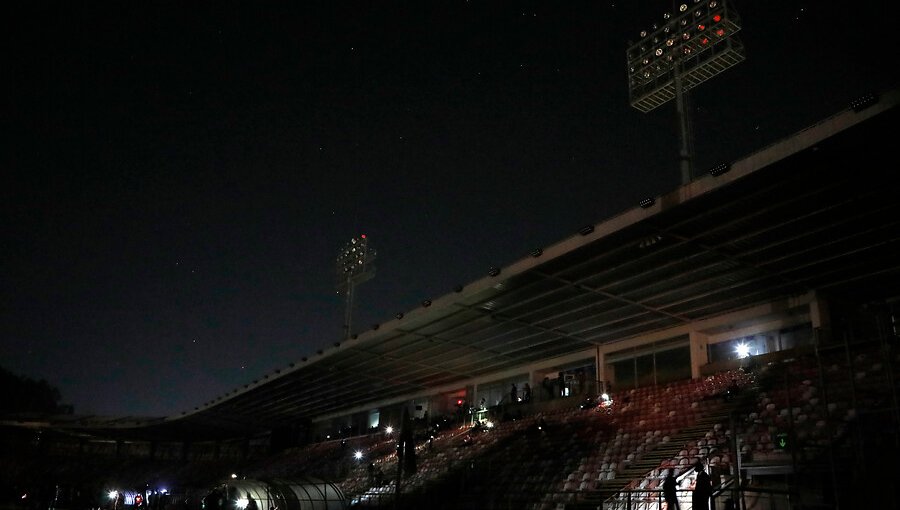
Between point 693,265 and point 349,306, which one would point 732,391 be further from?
point 349,306

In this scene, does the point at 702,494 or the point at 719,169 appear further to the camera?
the point at 719,169

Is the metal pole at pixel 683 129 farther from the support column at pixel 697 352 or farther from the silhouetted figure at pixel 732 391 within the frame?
the support column at pixel 697 352

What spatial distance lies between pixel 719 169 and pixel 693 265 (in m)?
5.84

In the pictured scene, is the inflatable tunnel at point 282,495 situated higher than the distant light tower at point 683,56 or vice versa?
the distant light tower at point 683,56

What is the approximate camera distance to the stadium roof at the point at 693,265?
1642 centimetres

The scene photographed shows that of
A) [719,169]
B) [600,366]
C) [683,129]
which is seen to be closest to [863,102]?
[719,169]

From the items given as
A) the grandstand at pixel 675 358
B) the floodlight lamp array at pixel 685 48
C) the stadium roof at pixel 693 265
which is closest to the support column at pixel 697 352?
the grandstand at pixel 675 358

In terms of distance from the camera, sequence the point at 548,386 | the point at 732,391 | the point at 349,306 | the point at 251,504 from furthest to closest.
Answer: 1. the point at 349,306
2. the point at 548,386
3. the point at 251,504
4. the point at 732,391

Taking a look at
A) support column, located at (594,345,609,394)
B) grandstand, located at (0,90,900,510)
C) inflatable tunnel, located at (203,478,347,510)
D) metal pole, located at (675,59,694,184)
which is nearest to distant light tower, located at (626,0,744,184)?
metal pole, located at (675,59,694,184)

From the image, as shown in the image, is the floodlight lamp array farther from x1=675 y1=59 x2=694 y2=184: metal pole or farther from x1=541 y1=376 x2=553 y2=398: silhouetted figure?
x1=541 y1=376 x2=553 y2=398: silhouetted figure

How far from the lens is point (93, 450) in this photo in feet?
245

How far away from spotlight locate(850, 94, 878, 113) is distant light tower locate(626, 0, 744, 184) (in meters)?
8.47

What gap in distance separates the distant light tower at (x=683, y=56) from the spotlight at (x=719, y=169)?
18.6 feet

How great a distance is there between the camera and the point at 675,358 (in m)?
29.0
